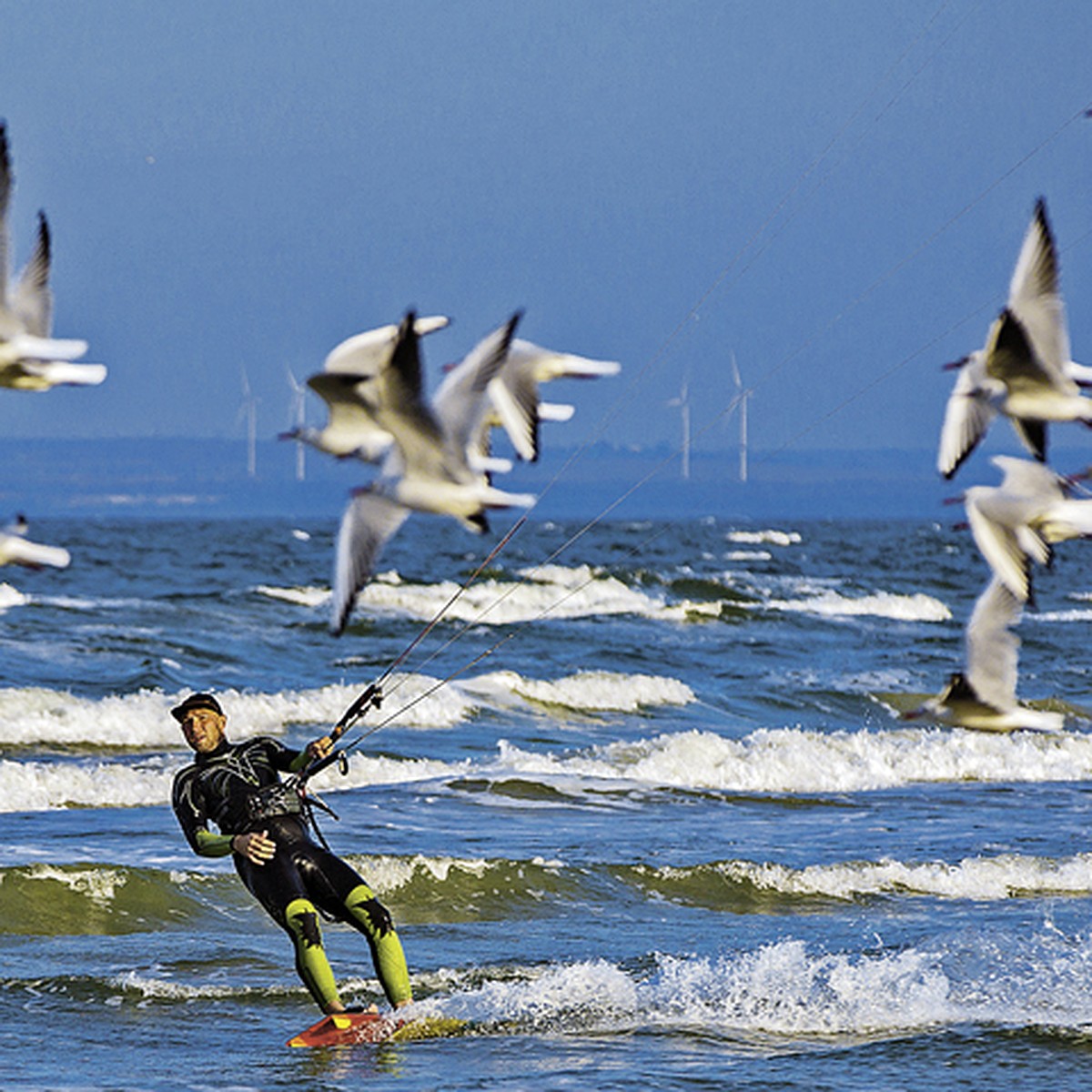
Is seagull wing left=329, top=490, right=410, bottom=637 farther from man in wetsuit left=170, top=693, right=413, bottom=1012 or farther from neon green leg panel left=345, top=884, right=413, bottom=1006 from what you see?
neon green leg panel left=345, top=884, right=413, bottom=1006

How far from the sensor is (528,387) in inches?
291

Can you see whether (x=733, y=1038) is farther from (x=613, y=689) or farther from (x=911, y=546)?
(x=911, y=546)

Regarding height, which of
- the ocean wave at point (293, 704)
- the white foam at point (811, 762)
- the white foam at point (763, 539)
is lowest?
the white foam at point (811, 762)

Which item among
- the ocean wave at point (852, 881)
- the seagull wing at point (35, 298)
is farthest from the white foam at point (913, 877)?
the seagull wing at point (35, 298)

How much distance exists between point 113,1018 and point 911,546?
89.6 metres

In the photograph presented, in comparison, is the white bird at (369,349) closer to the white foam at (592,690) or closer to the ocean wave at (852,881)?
the ocean wave at (852,881)

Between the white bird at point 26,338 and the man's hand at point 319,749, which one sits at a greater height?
the white bird at point 26,338

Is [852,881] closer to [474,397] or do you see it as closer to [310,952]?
[310,952]

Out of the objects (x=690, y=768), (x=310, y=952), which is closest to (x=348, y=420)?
(x=310, y=952)

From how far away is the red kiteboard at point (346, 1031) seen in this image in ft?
32.4

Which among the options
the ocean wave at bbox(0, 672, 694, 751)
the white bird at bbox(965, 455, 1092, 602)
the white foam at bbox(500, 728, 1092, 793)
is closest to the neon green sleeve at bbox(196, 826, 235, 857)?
the white bird at bbox(965, 455, 1092, 602)

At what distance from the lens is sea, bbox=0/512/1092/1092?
9.84 meters

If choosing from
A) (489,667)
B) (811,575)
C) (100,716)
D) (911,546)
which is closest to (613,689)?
Result: (489,667)

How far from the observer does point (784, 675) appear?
32.3 meters
